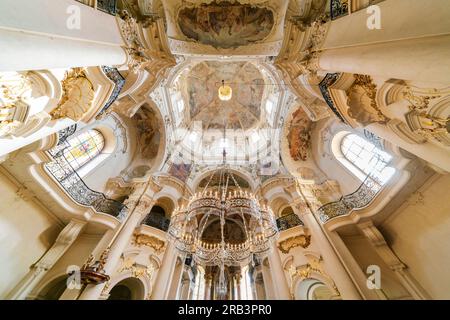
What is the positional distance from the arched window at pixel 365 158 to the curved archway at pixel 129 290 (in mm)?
10280

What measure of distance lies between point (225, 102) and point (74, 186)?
42.7 feet

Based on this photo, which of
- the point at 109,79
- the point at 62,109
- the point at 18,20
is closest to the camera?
the point at 18,20

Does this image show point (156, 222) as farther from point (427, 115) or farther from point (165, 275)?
point (427, 115)

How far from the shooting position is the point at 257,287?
30.7 feet

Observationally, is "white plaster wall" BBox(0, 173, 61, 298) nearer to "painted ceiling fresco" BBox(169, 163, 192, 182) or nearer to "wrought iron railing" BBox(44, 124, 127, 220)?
"wrought iron railing" BBox(44, 124, 127, 220)

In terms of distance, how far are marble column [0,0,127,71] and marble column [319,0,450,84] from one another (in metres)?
5.09

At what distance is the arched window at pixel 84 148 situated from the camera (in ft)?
24.3

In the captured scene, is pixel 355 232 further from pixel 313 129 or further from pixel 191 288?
pixel 191 288

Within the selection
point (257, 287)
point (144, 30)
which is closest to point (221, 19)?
point (144, 30)

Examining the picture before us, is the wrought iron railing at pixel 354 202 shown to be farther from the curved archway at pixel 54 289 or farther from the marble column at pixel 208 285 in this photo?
the curved archway at pixel 54 289

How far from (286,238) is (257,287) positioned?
11.2ft

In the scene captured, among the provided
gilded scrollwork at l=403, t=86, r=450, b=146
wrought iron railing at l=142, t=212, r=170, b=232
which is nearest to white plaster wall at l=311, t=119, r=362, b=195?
gilded scrollwork at l=403, t=86, r=450, b=146

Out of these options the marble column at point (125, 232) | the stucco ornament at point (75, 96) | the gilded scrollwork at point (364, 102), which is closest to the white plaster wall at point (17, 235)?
the marble column at point (125, 232)

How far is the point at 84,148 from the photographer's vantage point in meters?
8.10
